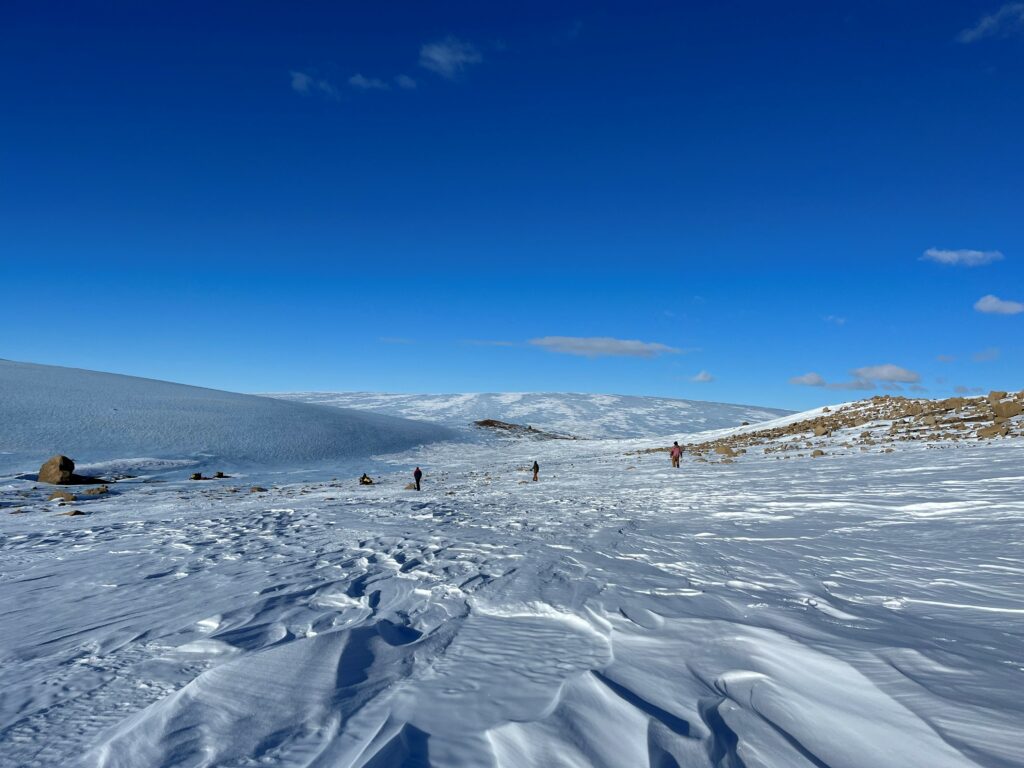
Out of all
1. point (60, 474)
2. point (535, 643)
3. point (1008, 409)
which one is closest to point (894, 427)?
point (1008, 409)

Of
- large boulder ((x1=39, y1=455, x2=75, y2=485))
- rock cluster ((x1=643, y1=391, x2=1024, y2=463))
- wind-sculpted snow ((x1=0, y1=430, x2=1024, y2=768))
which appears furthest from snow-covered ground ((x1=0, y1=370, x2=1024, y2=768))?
large boulder ((x1=39, y1=455, x2=75, y2=485))

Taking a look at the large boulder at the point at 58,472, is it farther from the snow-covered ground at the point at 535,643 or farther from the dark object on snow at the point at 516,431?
the dark object on snow at the point at 516,431

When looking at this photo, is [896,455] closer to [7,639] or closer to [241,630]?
[241,630]

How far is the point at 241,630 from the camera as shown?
4215 millimetres

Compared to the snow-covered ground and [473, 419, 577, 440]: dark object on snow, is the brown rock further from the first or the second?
[473, 419, 577, 440]: dark object on snow

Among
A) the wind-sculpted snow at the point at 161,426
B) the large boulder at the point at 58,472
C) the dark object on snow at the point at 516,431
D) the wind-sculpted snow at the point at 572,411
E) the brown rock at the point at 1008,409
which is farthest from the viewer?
the wind-sculpted snow at the point at 572,411

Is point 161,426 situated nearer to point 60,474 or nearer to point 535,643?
point 60,474

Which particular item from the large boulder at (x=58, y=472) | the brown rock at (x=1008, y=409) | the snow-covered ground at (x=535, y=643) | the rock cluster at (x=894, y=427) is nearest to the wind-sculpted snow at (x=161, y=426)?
the large boulder at (x=58, y=472)

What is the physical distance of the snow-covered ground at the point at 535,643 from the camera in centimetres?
256

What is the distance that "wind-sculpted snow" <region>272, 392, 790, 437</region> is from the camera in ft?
240

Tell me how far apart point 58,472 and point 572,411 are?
67.6 meters

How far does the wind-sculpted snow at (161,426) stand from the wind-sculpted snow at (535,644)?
82.9 ft

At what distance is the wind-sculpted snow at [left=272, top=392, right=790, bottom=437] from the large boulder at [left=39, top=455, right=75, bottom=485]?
149 ft

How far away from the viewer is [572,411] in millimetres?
83188
